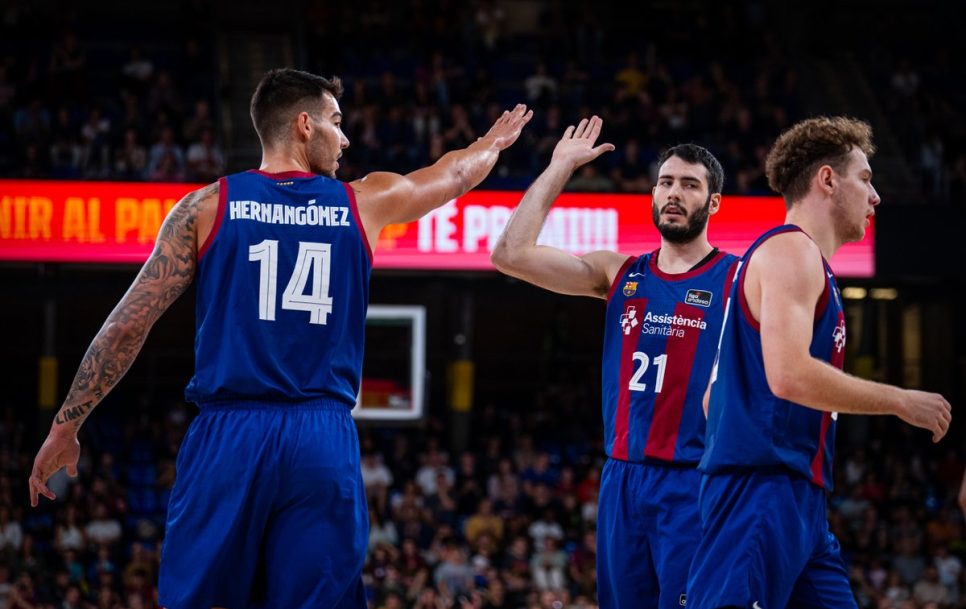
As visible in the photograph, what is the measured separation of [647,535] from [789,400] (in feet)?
5.46

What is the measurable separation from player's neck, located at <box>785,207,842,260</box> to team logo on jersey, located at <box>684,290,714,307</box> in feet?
4.89

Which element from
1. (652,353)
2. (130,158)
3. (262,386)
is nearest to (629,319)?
(652,353)

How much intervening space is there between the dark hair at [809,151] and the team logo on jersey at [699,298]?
1.41 m

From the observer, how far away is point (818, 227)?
4.46 meters

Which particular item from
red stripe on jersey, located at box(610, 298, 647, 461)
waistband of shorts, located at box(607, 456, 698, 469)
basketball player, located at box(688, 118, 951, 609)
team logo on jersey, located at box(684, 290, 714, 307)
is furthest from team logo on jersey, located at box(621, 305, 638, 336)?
basketball player, located at box(688, 118, 951, 609)

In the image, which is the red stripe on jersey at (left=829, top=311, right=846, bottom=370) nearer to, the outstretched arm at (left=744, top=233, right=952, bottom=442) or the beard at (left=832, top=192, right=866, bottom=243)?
the outstretched arm at (left=744, top=233, right=952, bottom=442)

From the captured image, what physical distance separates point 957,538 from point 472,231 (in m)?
7.82

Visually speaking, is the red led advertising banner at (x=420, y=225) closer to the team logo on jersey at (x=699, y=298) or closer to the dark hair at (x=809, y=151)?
the team logo on jersey at (x=699, y=298)

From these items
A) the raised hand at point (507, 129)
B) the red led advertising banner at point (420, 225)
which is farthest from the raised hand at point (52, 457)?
the red led advertising banner at point (420, 225)

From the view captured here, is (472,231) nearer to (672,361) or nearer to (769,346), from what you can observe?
(672,361)

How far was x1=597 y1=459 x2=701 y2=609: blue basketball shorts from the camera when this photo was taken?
5527 mm

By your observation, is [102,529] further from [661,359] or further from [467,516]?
[661,359]

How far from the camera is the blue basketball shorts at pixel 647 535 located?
5.53m

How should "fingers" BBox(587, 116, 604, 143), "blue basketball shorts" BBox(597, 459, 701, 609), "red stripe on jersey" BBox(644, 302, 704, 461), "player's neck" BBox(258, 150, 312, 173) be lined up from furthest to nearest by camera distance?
1. "fingers" BBox(587, 116, 604, 143)
2. "red stripe on jersey" BBox(644, 302, 704, 461)
3. "blue basketball shorts" BBox(597, 459, 701, 609)
4. "player's neck" BBox(258, 150, 312, 173)
